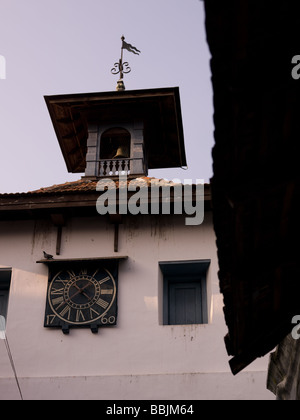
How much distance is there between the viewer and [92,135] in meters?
14.4

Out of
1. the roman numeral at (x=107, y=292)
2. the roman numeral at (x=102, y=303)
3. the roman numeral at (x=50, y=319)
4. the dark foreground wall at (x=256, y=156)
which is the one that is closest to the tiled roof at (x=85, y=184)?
the roman numeral at (x=107, y=292)

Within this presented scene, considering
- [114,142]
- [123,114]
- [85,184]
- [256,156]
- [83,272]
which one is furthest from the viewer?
[114,142]

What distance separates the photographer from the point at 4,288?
38.1 feet

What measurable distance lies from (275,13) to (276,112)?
52 centimetres

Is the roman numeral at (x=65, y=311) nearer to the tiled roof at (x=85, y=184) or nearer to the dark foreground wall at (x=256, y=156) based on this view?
the tiled roof at (x=85, y=184)

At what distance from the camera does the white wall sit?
9727 mm

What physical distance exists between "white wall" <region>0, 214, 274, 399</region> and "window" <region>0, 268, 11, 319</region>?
0.65 feet

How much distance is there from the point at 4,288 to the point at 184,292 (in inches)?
128

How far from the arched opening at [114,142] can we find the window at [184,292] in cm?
424

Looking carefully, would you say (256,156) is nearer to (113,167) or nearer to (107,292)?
(107,292)

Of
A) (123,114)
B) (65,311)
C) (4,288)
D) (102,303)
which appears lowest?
(65,311)

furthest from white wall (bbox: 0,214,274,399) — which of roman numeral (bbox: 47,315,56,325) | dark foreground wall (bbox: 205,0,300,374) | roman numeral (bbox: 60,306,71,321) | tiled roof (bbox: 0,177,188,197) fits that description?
dark foreground wall (bbox: 205,0,300,374)

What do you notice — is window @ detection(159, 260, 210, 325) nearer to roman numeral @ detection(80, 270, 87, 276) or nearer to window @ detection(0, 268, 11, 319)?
roman numeral @ detection(80, 270, 87, 276)

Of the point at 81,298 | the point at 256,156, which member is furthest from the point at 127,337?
the point at 256,156
